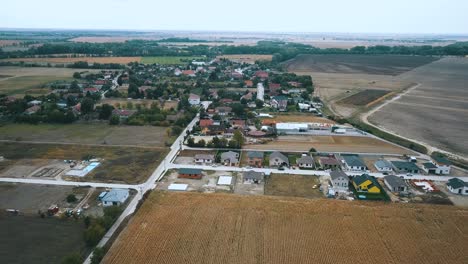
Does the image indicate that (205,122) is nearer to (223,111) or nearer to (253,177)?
(223,111)

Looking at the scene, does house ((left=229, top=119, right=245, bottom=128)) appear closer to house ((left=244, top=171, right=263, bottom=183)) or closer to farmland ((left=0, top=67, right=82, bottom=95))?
house ((left=244, top=171, right=263, bottom=183))

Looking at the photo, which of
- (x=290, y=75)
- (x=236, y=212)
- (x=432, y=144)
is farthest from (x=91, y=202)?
(x=290, y=75)

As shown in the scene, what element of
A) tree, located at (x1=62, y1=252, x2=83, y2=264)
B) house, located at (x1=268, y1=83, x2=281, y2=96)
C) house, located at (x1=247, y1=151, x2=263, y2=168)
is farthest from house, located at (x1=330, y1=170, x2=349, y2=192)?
house, located at (x1=268, y1=83, x2=281, y2=96)

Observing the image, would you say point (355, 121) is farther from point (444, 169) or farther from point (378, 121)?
point (444, 169)

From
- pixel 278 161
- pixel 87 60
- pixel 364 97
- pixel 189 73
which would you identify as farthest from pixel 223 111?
pixel 87 60

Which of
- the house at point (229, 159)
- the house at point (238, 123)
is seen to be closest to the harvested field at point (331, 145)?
the house at point (229, 159)

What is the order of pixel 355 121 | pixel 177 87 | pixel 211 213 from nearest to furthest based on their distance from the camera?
pixel 211 213 < pixel 355 121 < pixel 177 87
